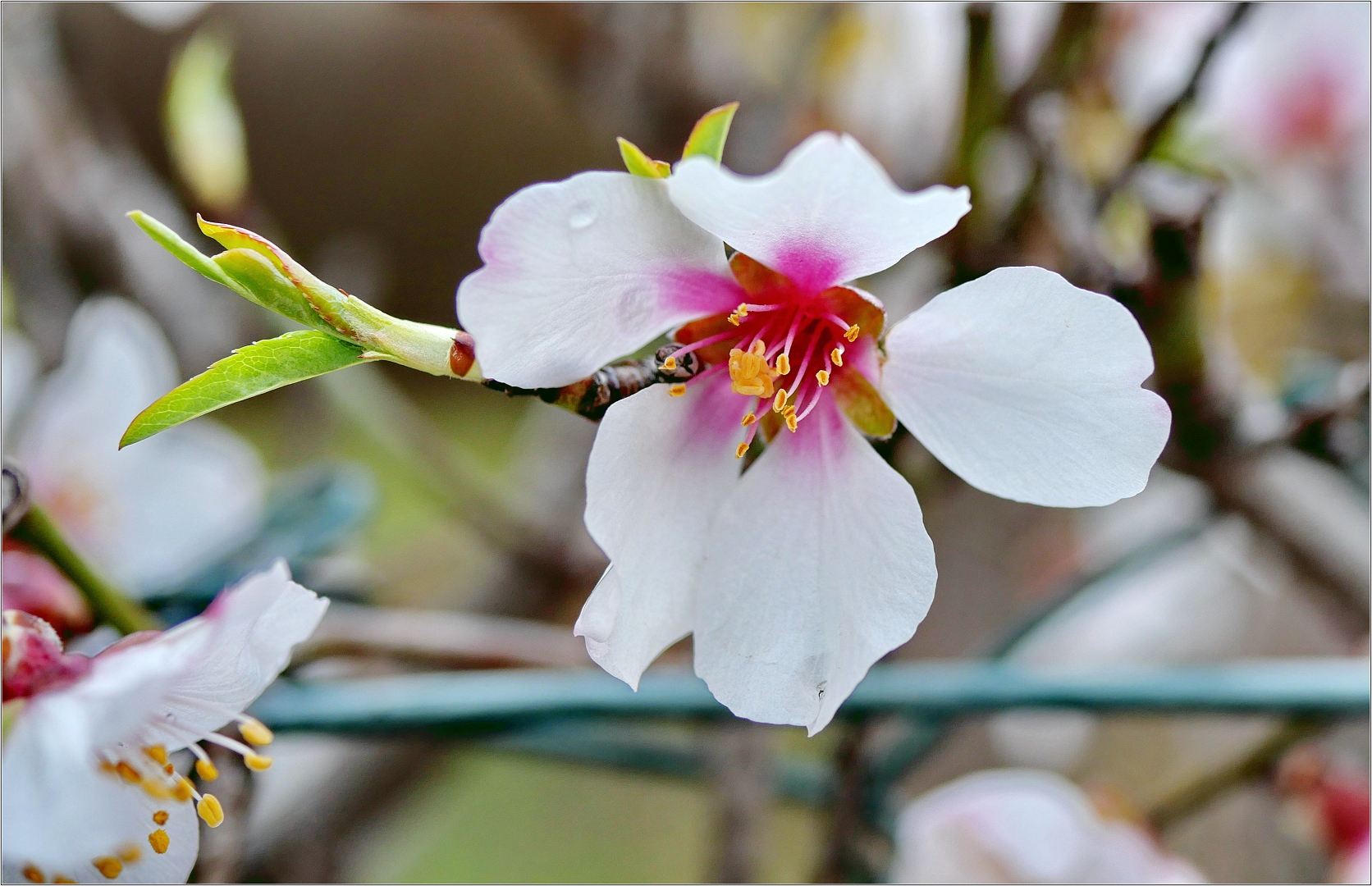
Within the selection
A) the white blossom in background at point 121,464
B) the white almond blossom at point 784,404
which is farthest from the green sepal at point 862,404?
the white blossom in background at point 121,464

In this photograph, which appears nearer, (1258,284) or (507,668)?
(507,668)

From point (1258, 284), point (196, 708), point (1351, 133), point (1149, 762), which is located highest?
point (196, 708)

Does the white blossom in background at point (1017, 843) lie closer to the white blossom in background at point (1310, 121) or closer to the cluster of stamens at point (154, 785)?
the cluster of stamens at point (154, 785)

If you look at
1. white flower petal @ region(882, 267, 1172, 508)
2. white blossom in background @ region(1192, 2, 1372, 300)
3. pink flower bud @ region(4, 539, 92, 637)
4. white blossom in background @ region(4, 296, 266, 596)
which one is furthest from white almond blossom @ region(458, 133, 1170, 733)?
white blossom in background @ region(1192, 2, 1372, 300)

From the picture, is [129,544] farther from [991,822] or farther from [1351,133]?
[1351,133]

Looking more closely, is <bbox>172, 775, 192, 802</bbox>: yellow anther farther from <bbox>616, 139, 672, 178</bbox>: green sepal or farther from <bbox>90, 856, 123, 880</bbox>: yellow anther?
<bbox>616, 139, 672, 178</bbox>: green sepal

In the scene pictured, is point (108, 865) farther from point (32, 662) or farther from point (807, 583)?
point (807, 583)

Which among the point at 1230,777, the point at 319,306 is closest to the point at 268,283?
the point at 319,306

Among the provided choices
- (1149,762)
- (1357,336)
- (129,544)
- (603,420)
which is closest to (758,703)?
(603,420)
